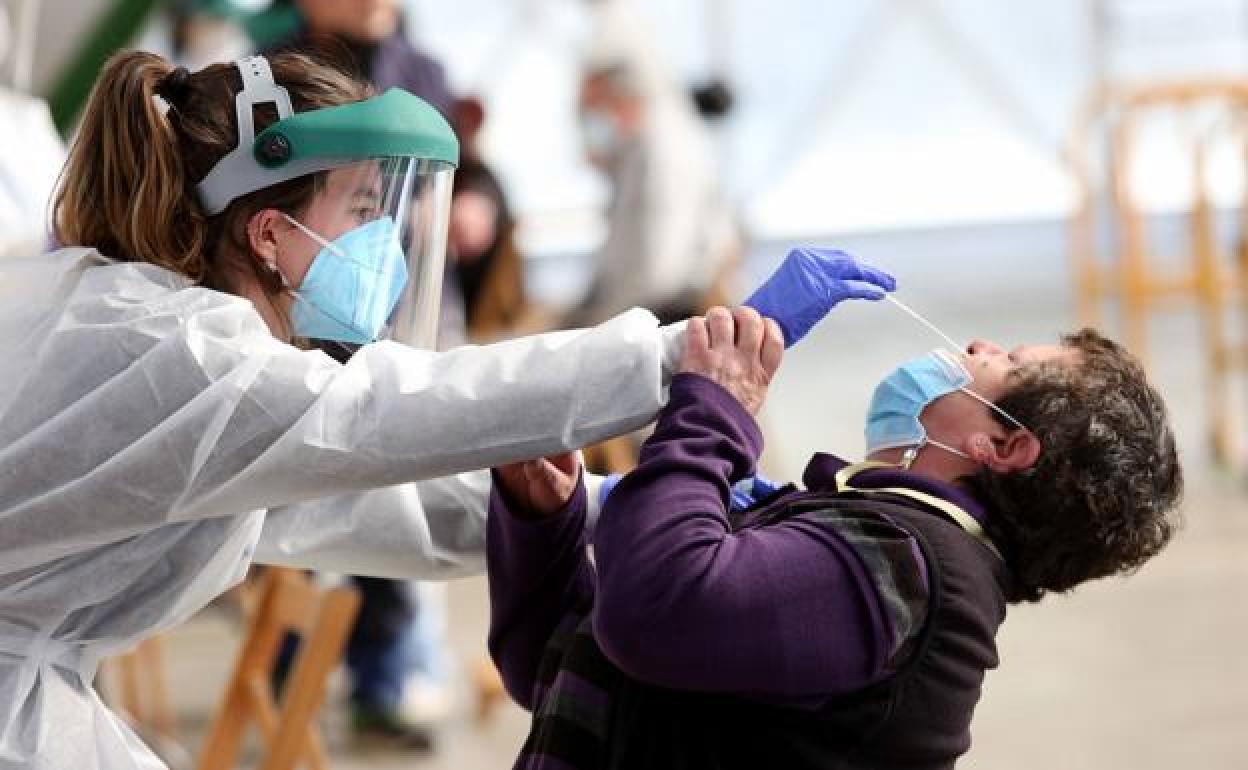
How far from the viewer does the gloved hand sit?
5.35ft

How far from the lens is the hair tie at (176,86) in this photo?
174 cm

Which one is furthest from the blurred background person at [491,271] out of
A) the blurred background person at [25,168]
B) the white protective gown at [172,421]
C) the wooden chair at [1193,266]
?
the white protective gown at [172,421]

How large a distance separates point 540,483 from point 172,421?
0.38 m

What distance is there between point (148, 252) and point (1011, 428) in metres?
0.75

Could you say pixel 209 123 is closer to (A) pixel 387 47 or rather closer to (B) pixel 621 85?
(A) pixel 387 47

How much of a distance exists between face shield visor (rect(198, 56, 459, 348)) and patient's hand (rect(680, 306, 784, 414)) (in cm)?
31

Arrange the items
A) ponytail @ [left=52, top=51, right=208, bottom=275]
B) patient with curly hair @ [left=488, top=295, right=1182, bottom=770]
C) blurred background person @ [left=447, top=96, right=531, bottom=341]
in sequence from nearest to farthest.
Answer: patient with curly hair @ [left=488, top=295, right=1182, bottom=770] < ponytail @ [left=52, top=51, right=208, bottom=275] < blurred background person @ [left=447, top=96, right=531, bottom=341]

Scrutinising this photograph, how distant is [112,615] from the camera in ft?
5.91

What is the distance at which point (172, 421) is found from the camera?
5.23ft

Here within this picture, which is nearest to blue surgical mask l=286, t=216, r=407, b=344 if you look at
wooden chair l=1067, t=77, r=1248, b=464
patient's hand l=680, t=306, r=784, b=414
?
patient's hand l=680, t=306, r=784, b=414

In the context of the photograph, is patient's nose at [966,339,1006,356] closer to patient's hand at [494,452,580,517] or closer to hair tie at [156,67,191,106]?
patient's hand at [494,452,580,517]

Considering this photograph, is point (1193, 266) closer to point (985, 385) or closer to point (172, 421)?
point (985, 385)

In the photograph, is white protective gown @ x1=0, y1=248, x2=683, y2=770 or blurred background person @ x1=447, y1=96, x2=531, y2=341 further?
blurred background person @ x1=447, y1=96, x2=531, y2=341

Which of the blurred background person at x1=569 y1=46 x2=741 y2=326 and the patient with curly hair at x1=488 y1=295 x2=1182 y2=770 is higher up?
the patient with curly hair at x1=488 y1=295 x2=1182 y2=770
